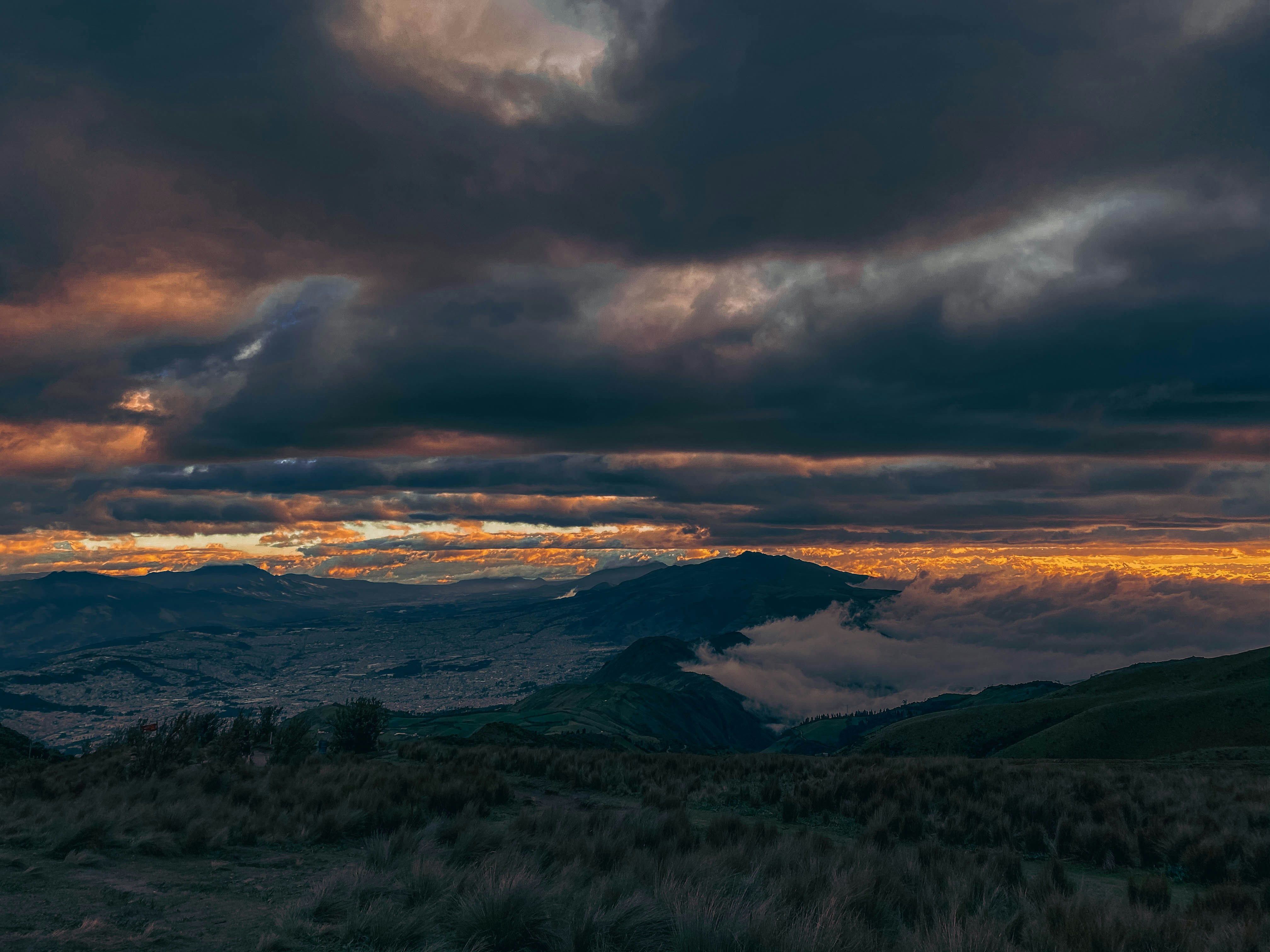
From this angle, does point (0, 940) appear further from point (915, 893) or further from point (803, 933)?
point (915, 893)

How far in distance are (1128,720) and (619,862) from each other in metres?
145

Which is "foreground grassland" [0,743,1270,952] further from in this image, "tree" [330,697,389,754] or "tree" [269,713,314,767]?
"tree" [330,697,389,754]

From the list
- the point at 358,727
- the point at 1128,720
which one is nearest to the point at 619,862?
the point at 358,727

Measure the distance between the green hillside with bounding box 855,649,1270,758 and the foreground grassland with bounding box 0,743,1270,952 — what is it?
82.6m

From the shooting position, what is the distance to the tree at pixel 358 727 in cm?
3259

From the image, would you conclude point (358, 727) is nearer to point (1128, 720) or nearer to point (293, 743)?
point (293, 743)

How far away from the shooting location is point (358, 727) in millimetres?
32906

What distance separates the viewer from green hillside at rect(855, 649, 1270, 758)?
113562 millimetres

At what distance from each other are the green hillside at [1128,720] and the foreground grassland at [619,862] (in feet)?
271

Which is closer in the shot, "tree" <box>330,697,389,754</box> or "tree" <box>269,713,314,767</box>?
"tree" <box>269,713,314,767</box>

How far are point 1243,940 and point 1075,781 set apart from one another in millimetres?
16110

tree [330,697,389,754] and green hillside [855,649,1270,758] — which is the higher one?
tree [330,697,389,754]

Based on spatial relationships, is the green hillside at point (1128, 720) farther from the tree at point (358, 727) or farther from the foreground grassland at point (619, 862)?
the foreground grassland at point (619, 862)

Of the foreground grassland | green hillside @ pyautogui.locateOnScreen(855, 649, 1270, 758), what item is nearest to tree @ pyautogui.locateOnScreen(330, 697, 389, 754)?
the foreground grassland
